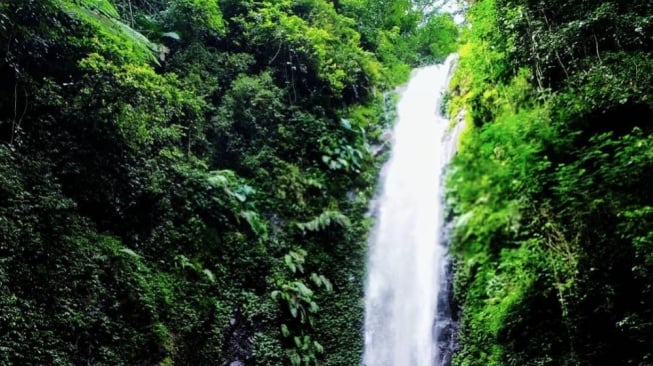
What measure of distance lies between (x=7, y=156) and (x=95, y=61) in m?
1.47

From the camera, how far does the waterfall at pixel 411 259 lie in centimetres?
698

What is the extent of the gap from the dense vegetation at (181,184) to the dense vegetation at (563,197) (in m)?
2.69

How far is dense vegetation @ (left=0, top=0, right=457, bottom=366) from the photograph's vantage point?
5211 millimetres

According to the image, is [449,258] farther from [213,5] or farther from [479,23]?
[213,5]

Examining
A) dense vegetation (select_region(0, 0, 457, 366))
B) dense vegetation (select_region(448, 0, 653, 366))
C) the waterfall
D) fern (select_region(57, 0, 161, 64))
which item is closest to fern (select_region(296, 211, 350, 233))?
dense vegetation (select_region(0, 0, 457, 366))

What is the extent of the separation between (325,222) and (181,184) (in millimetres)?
2544

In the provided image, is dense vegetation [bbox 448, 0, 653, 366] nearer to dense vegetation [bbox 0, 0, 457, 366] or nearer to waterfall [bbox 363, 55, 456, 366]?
waterfall [bbox 363, 55, 456, 366]

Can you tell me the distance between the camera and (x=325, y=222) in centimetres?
850

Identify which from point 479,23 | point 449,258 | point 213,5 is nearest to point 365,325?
point 449,258

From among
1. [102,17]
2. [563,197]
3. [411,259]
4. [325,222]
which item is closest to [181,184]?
[102,17]

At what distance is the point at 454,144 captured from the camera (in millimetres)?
8617

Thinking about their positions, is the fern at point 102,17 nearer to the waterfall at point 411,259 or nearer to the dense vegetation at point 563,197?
the dense vegetation at point 563,197

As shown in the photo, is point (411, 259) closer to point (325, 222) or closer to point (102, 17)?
point (325, 222)

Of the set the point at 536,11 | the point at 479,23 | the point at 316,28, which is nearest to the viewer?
the point at 536,11
